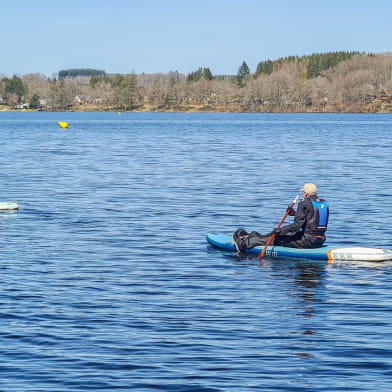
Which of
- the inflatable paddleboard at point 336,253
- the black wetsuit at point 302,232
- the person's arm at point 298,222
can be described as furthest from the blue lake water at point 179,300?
the person's arm at point 298,222

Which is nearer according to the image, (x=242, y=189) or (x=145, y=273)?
(x=145, y=273)

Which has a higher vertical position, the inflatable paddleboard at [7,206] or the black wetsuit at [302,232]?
the black wetsuit at [302,232]

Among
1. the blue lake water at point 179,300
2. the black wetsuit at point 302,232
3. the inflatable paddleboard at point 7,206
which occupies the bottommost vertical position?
the blue lake water at point 179,300

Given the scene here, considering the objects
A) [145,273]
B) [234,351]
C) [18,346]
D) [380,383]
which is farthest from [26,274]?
[380,383]

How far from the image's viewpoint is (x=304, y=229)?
2475 cm

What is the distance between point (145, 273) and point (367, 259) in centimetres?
589

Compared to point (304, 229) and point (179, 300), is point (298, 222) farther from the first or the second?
point (179, 300)

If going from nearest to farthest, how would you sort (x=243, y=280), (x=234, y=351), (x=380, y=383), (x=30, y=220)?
(x=380, y=383), (x=234, y=351), (x=243, y=280), (x=30, y=220)

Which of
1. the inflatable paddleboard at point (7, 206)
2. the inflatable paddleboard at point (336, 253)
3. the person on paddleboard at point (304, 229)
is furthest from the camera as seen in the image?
the inflatable paddleboard at point (7, 206)

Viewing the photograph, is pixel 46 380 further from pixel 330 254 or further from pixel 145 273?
pixel 330 254

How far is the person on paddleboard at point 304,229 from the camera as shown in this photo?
23969 mm

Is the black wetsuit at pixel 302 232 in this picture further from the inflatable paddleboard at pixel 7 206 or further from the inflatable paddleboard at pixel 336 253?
the inflatable paddleboard at pixel 7 206

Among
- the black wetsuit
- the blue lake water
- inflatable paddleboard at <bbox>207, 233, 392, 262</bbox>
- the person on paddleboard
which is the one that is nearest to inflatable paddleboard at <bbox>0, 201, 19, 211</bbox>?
the blue lake water

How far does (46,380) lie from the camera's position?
14227mm
